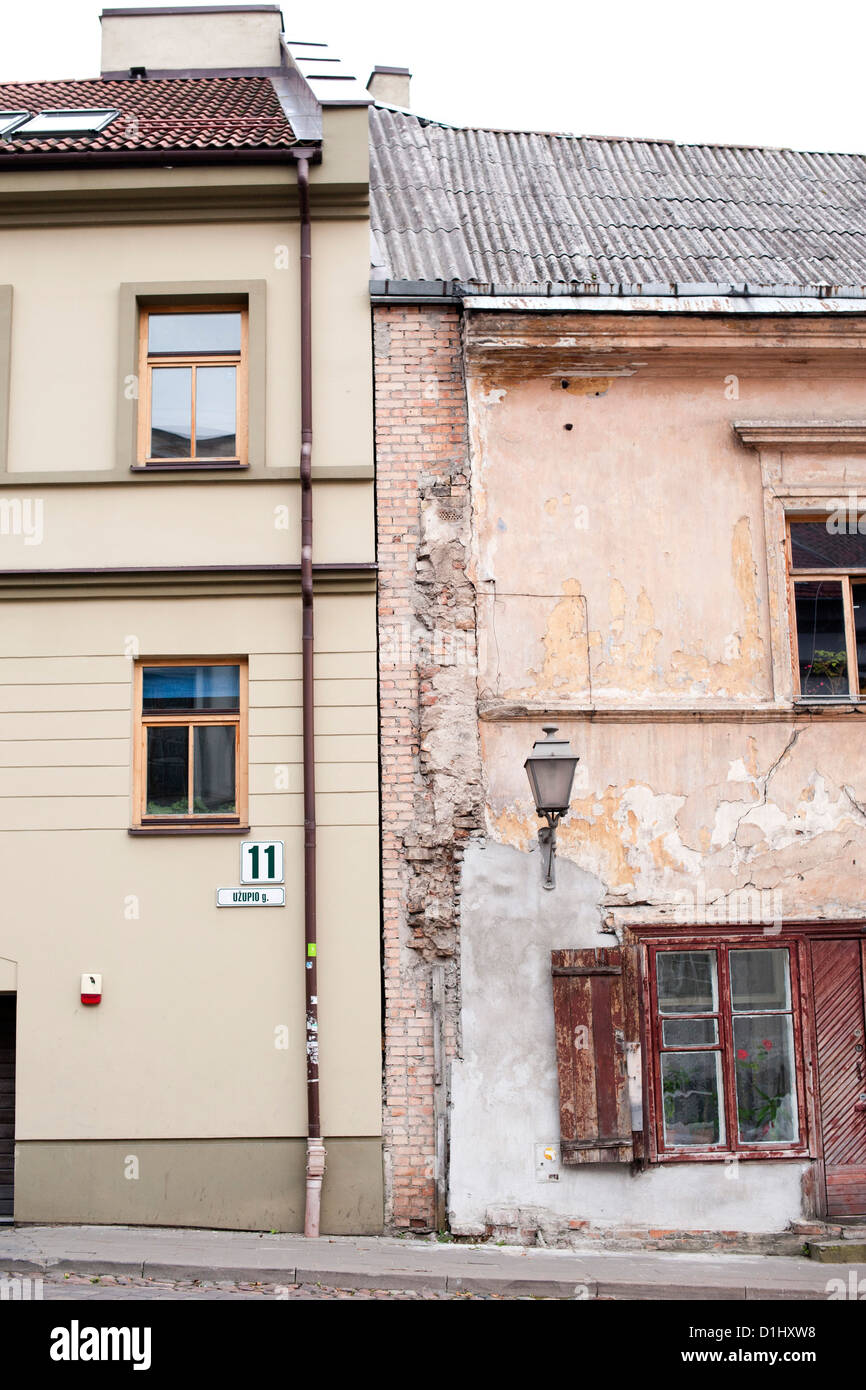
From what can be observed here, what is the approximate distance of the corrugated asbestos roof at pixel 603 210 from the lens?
1174cm

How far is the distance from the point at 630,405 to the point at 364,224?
9.07 ft

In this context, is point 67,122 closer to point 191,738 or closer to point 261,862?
point 191,738

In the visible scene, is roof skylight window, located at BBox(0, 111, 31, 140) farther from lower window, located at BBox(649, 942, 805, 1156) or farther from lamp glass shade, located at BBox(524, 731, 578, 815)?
lower window, located at BBox(649, 942, 805, 1156)

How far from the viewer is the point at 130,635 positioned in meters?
10.6

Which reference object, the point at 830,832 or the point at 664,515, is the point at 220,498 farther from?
the point at 830,832

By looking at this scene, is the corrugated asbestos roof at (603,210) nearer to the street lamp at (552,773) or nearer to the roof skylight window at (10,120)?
the roof skylight window at (10,120)

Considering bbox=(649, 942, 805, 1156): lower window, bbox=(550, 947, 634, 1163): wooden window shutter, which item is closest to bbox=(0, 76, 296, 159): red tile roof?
bbox=(550, 947, 634, 1163): wooden window shutter

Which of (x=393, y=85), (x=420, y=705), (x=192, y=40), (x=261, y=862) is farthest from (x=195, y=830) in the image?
(x=393, y=85)

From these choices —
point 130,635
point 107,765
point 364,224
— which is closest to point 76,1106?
point 107,765

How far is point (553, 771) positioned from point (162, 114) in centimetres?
750

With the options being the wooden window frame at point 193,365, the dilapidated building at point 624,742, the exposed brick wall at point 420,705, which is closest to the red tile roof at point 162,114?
the wooden window frame at point 193,365

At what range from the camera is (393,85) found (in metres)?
16.9

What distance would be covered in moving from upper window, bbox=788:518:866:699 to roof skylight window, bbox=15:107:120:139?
7.20 meters

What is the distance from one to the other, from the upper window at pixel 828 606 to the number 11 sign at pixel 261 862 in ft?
15.1
